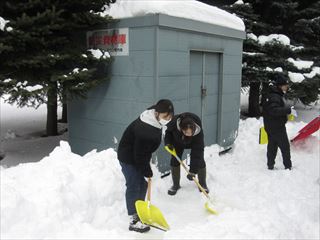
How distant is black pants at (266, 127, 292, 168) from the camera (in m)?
6.23

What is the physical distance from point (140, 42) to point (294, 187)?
345 cm

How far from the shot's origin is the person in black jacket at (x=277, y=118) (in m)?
5.98

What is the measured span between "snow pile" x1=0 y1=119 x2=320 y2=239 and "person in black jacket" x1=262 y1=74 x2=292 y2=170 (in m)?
0.38

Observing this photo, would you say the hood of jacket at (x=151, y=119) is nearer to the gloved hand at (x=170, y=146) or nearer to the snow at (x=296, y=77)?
the gloved hand at (x=170, y=146)

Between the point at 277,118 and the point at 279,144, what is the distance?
50 centimetres

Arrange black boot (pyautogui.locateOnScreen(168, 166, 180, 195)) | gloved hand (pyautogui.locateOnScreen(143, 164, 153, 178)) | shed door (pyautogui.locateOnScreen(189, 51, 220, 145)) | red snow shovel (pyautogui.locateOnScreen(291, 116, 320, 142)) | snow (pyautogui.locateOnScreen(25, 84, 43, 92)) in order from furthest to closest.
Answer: red snow shovel (pyautogui.locateOnScreen(291, 116, 320, 142))
shed door (pyautogui.locateOnScreen(189, 51, 220, 145))
snow (pyautogui.locateOnScreen(25, 84, 43, 92))
black boot (pyautogui.locateOnScreen(168, 166, 180, 195))
gloved hand (pyautogui.locateOnScreen(143, 164, 153, 178))

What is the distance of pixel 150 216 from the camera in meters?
4.09

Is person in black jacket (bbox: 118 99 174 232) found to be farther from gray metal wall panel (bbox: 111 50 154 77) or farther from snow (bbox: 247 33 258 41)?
snow (bbox: 247 33 258 41)

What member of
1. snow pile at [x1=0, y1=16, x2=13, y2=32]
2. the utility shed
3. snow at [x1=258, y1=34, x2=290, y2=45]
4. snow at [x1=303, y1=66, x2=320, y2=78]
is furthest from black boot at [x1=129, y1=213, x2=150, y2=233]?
snow at [x1=303, y1=66, x2=320, y2=78]

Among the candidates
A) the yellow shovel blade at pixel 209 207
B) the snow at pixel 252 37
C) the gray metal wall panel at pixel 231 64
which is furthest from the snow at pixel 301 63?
the yellow shovel blade at pixel 209 207

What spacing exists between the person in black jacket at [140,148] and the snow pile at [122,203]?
1.18ft

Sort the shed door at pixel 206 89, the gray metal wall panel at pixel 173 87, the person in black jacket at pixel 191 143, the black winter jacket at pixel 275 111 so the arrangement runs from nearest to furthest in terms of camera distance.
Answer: the person in black jacket at pixel 191 143, the gray metal wall panel at pixel 173 87, the black winter jacket at pixel 275 111, the shed door at pixel 206 89

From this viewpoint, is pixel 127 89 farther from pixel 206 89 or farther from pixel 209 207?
pixel 209 207

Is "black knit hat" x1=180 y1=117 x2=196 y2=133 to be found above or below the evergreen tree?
below
